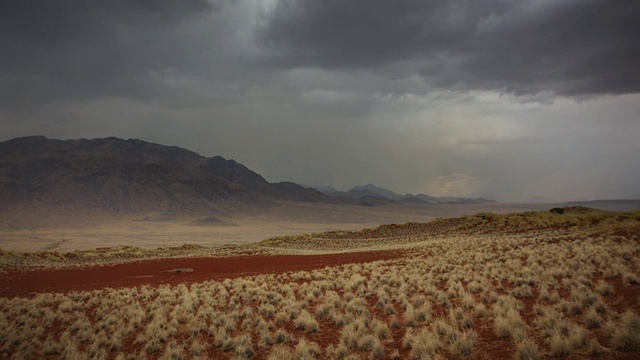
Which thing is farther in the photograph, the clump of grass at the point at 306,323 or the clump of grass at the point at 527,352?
the clump of grass at the point at 306,323

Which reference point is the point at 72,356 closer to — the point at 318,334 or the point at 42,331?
the point at 42,331

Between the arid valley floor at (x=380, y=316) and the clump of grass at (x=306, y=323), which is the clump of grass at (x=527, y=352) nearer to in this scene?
the arid valley floor at (x=380, y=316)

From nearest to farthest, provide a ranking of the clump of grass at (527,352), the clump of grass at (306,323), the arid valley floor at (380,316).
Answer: the clump of grass at (527,352) → the arid valley floor at (380,316) → the clump of grass at (306,323)

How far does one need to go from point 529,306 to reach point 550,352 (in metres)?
4.22

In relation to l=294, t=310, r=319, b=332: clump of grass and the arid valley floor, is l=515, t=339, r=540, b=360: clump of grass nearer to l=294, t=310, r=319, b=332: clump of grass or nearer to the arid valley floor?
the arid valley floor

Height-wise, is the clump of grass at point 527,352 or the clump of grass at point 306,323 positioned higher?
the clump of grass at point 527,352

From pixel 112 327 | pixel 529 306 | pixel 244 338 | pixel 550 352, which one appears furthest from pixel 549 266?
pixel 112 327

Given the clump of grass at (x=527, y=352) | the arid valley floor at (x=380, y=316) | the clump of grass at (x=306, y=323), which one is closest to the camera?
the clump of grass at (x=527, y=352)

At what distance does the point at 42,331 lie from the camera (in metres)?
13.5

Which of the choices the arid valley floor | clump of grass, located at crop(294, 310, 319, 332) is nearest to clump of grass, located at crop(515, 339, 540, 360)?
the arid valley floor

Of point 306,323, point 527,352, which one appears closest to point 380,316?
point 306,323

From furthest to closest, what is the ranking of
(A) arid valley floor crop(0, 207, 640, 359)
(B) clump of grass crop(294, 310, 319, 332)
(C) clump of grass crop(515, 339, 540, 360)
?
1. (B) clump of grass crop(294, 310, 319, 332)
2. (A) arid valley floor crop(0, 207, 640, 359)
3. (C) clump of grass crop(515, 339, 540, 360)

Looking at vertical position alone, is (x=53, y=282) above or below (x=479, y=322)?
below

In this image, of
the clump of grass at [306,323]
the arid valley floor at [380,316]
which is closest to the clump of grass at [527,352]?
the arid valley floor at [380,316]
